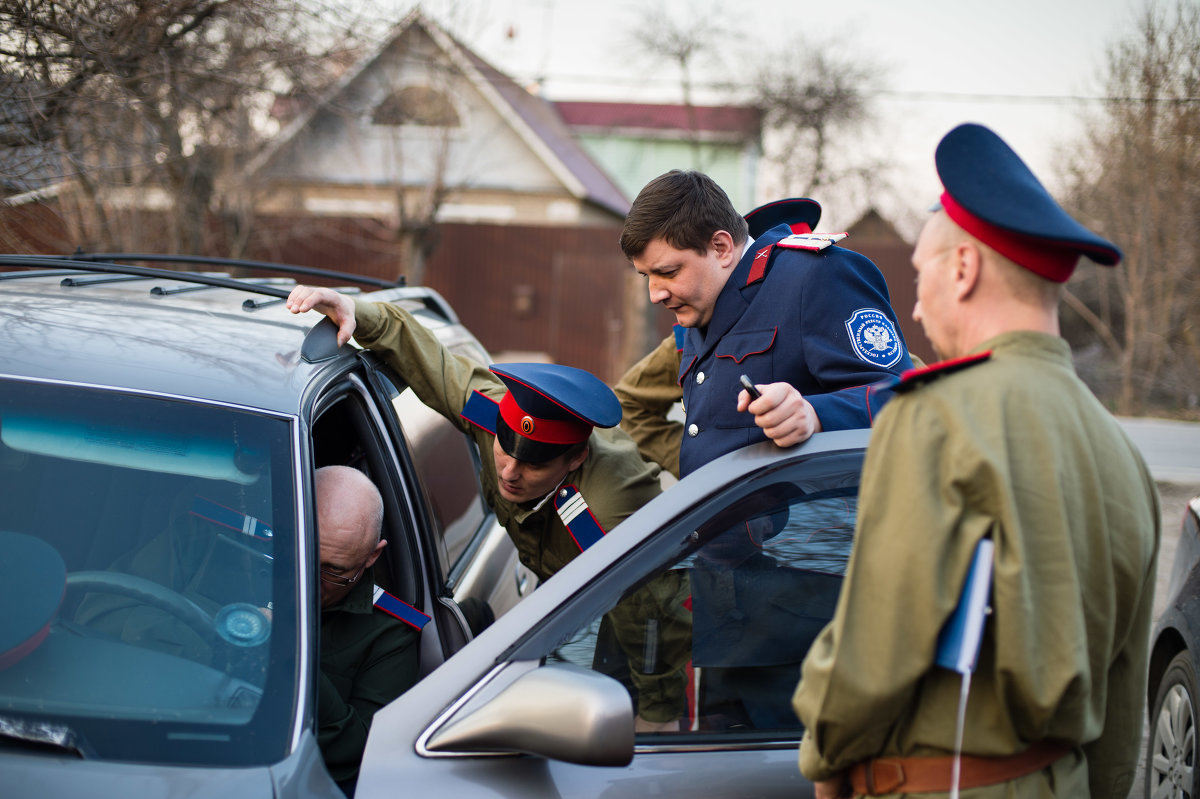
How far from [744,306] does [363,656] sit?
1.21 meters

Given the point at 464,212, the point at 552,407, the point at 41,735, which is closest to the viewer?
the point at 41,735

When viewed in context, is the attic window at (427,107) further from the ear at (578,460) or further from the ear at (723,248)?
the ear at (578,460)

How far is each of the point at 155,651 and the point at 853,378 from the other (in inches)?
58.1

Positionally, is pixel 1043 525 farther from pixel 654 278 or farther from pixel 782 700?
pixel 654 278

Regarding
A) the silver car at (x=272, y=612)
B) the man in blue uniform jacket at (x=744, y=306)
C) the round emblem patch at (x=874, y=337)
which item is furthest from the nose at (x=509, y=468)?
the round emblem patch at (x=874, y=337)

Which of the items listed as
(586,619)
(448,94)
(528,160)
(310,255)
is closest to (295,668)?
(586,619)

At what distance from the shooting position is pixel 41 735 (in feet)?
4.75

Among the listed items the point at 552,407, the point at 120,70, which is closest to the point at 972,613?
the point at 552,407

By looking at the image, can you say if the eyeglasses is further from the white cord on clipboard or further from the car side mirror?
the white cord on clipboard

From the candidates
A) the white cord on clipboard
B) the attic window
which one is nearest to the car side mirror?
the white cord on clipboard

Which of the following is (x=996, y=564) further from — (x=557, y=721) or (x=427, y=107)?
(x=427, y=107)

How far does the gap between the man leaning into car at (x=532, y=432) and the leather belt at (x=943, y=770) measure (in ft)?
3.45

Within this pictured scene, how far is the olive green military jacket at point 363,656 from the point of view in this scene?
2.02m

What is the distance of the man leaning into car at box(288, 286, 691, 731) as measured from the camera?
2350mm
